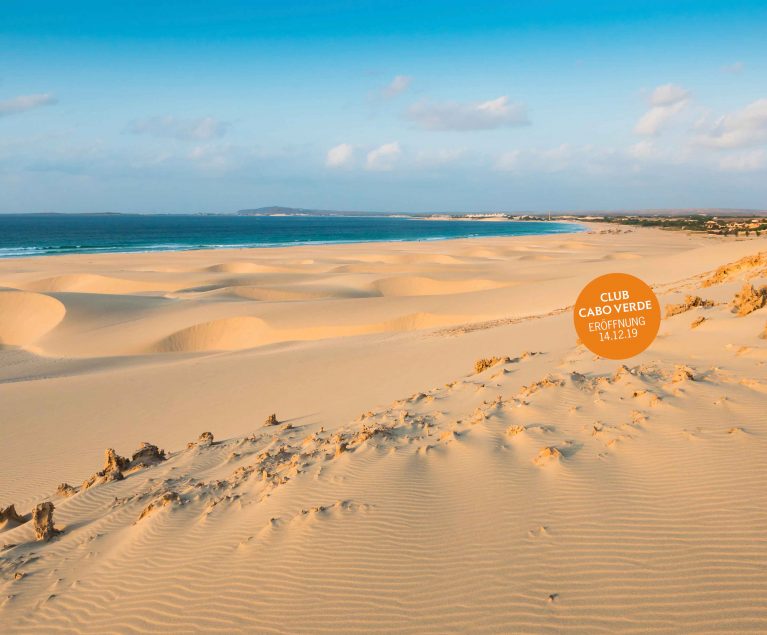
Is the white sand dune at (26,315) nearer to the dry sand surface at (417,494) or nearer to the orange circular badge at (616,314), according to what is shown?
the dry sand surface at (417,494)

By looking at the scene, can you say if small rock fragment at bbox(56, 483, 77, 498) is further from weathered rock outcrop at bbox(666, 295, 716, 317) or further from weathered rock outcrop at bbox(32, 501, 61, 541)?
weathered rock outcrop at bbox(666, 295, 716, 317)

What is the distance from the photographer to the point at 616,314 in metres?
6.12

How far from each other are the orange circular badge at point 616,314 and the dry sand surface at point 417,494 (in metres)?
0.36

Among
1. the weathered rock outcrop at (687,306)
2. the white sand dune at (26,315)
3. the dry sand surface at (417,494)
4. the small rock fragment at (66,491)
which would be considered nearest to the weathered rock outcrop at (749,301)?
the dry sand surface at (417,494)

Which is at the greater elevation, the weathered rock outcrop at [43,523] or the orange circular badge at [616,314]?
the orange circular badge at [616,314]

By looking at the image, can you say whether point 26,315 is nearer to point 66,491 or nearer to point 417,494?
point 66,491

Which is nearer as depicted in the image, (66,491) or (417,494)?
(417,494)

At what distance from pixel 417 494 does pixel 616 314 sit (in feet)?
11.1

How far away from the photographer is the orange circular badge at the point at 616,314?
5.73 meters

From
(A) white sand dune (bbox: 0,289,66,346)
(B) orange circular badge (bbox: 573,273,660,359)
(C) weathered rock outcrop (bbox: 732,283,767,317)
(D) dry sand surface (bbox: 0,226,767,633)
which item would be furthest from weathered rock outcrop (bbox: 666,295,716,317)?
(A) white sand dune (bbox: 0,289,66,346)

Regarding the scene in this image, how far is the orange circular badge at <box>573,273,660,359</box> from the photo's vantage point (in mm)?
5727

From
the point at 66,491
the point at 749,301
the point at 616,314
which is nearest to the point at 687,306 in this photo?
the point at 749,301

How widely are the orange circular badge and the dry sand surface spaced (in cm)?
36

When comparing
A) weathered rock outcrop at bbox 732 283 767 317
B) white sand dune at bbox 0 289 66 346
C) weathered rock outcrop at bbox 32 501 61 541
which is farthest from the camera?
white sand dune at bbox 0 289 66 346
